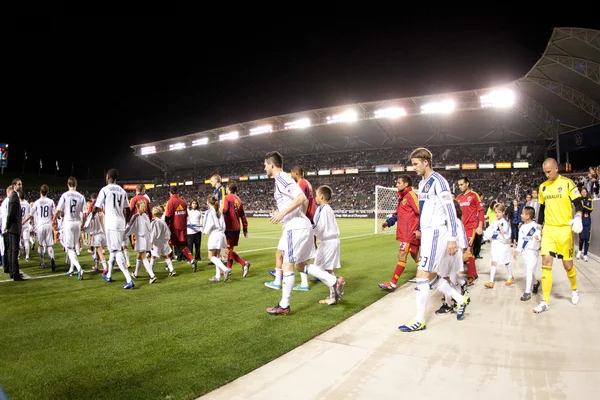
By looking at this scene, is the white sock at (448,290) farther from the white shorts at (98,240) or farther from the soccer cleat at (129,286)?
the white shorts at (98,240)

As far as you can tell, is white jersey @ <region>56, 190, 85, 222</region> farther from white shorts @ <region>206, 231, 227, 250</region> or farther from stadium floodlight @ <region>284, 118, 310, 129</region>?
stadium floodlight @ <region>284, 118, 310, 129</region>

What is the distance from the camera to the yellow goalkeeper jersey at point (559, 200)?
5.49 metres

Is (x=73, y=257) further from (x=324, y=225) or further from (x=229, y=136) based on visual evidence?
(x=229, y=136)

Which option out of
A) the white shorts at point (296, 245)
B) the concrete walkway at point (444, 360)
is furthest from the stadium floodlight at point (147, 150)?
the concrete walkway at point (444, 360)

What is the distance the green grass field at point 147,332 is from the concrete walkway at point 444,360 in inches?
12.5

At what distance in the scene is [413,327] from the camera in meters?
4.42

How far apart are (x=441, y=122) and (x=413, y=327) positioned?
43.0 m

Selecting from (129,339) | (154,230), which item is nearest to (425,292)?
(129,339)

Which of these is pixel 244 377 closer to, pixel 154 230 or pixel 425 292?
pixel 425 292

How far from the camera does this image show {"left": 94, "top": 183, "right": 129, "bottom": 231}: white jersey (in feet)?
23.5

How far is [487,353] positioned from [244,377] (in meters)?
2.43

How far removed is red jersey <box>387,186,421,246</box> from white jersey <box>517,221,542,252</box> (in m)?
1.76

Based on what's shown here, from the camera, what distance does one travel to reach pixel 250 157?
202ft

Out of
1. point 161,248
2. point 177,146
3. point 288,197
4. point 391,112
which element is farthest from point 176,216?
point 177,146
